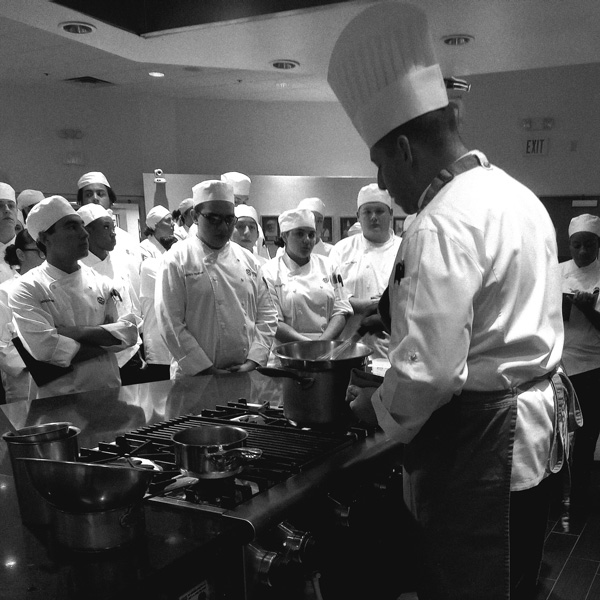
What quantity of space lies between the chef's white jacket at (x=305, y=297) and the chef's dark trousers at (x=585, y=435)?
123cm

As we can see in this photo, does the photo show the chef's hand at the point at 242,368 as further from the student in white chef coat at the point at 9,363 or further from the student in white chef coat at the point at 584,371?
the student in white chef coat at the point at 584,371

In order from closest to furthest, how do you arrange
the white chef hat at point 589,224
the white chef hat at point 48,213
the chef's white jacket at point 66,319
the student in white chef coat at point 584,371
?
the chef's white jacket at point 66,319, the white chef hat at point 48,213, the student in white chef coat at point 584,371, the white chef hat at point 589,224

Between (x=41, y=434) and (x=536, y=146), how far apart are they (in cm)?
491

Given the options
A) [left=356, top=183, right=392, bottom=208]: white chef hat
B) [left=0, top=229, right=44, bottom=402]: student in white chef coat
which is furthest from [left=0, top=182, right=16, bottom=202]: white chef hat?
[left=356, top=183, right=392, bottom=208]: white chef hat

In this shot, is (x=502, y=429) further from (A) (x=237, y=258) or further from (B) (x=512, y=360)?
(A) (x=237, y=258)

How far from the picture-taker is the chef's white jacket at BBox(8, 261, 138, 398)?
2191 mm

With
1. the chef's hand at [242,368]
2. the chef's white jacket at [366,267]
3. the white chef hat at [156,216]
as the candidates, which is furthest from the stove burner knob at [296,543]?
the white chef hat at [156,216]

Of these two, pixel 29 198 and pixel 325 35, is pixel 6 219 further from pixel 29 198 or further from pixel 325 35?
pixel 325 35

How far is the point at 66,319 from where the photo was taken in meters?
2.30

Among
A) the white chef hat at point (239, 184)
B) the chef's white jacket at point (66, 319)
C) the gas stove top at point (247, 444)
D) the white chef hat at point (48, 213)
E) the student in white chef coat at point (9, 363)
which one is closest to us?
the gas stove top at point (247, 444)

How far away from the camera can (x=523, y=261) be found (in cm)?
104

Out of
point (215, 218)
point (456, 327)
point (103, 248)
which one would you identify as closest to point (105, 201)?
point (103, 248)

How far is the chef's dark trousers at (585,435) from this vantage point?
300 centimetres

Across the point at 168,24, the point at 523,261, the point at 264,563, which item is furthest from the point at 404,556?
the point at 168,24
